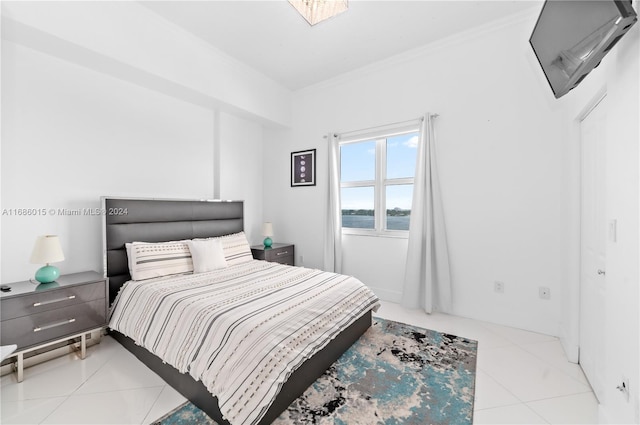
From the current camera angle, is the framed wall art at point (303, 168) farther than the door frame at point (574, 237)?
Yes

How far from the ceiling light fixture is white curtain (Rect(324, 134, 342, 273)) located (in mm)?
1707

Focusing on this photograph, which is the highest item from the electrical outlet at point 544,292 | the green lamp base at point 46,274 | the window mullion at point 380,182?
the window mullion at point 380,182

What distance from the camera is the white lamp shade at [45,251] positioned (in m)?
2.13

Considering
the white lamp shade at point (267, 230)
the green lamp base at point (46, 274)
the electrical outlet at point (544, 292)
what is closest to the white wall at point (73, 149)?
the green lamp base at point (46, 274)

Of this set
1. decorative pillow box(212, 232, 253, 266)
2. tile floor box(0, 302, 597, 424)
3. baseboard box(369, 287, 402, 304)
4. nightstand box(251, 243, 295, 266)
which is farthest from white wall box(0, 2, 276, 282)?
baseboard box(369, 287, 402, 304)

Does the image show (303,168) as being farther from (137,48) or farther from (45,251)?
(45,251)

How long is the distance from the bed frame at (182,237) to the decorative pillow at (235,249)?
27 cm

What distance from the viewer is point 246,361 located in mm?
1508

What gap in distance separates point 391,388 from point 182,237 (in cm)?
262

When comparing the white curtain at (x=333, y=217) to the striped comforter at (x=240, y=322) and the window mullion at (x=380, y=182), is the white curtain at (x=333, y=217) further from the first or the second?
the striped comforter at (x=240, y=322)

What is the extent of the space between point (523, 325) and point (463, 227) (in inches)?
43.2

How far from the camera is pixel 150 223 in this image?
2.94m

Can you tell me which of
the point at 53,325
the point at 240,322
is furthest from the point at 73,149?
the point at 240,322

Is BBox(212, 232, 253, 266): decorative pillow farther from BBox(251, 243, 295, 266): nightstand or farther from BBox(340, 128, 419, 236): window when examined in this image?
BBox(340, 128, 419, 236): window
